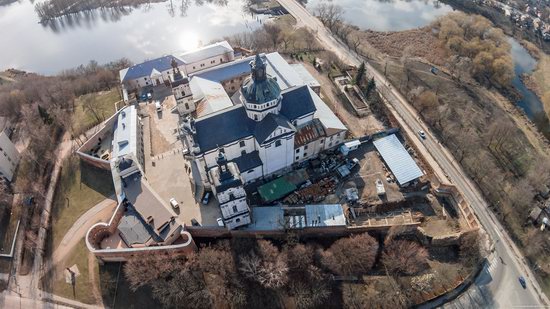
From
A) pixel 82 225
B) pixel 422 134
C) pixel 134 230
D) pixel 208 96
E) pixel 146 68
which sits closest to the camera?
pixel 134 230

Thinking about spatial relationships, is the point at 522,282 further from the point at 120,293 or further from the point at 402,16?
the point at 402,16

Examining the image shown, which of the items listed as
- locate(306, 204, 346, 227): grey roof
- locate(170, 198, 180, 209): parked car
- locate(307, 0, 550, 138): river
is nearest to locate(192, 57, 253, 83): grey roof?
locate(170, 198, 180, 209): parked car

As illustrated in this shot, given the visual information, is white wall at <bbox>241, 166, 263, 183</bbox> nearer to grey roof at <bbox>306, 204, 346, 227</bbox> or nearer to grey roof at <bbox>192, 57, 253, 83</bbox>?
grey roof at <bbox>306, 204, 346, 227</bbox>

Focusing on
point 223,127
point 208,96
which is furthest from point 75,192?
point 223,127

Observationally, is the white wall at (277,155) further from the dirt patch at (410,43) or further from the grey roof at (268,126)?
the dirt patch at (410,43)

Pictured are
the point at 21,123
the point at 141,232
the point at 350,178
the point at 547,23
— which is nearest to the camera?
the point at 141,232

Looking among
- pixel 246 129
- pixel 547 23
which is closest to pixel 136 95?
pixel 246 129

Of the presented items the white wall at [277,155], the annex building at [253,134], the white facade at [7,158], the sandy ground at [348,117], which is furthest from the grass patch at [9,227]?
the sandy ground at [348,117]

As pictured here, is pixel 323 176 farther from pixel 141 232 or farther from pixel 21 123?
pixel 21 123
